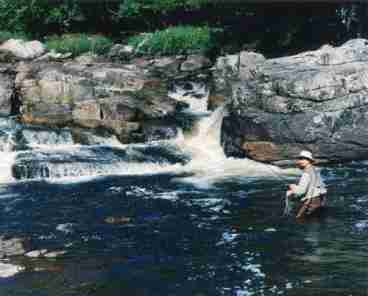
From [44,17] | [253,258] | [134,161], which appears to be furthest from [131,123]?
[44,17]

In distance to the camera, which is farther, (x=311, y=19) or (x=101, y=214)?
(x=311, y=19)

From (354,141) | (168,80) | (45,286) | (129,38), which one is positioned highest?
(129,38)

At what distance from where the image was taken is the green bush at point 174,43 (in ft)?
111

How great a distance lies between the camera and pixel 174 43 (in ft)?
113

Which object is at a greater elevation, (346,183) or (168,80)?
(168,80)

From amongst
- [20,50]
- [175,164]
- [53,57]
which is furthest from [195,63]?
[175,164]

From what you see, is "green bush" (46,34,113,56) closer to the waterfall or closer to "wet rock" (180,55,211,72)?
"wet rock" (180,55,211,72)

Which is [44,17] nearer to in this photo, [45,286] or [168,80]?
[168,80]

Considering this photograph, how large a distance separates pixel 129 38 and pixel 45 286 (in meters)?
26.7

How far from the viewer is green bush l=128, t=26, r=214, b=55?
111ft

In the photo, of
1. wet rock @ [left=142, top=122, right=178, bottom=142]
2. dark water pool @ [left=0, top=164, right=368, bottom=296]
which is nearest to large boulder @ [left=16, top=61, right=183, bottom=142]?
wet rock @ [left=142, top=122, right=178, bottom=142]

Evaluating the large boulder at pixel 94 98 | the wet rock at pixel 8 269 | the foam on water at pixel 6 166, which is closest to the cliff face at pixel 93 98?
the large boulder at pixel 94 98

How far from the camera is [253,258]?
42.9 ft

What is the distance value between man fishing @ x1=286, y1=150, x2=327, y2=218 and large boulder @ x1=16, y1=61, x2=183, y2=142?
10854mm
